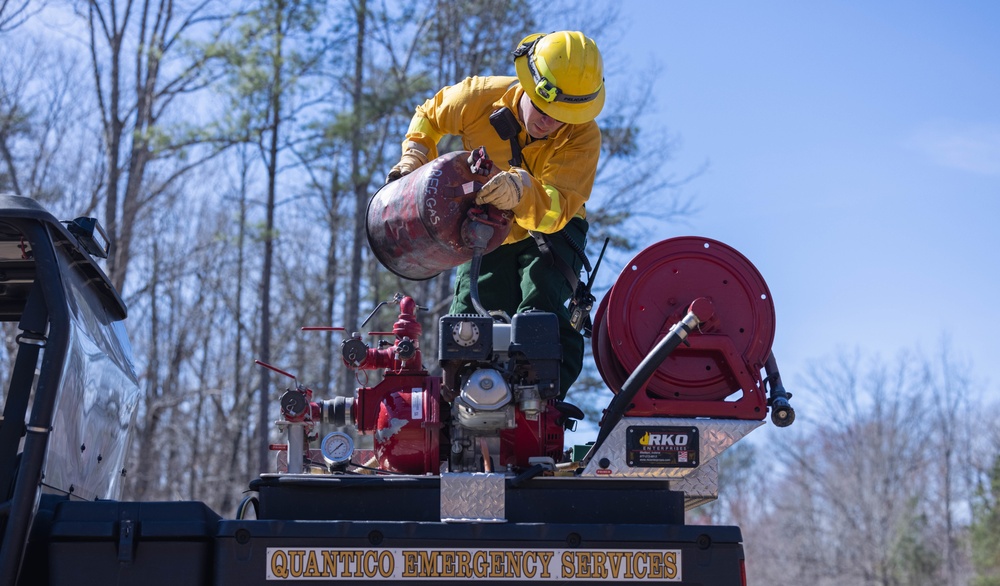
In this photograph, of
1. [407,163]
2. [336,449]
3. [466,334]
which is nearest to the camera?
[466,334]

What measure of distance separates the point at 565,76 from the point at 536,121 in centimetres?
29

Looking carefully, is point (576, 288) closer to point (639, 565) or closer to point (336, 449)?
point (336, 449)

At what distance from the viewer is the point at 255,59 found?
21.2m

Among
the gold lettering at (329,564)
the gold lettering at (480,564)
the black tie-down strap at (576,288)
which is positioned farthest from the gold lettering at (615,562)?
the black tie-down strap at (576,288)

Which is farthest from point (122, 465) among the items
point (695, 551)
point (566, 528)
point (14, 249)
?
point (695, 551)

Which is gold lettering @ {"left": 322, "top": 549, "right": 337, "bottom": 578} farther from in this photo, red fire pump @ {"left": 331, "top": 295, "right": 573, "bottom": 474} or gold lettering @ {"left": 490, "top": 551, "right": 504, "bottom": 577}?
red fire pump @ {"left": 331, "top": 295, "right": 573, "bottom": 474}

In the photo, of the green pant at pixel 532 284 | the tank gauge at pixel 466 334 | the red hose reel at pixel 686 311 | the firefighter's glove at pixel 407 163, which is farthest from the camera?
the green pant at pixel 532 284

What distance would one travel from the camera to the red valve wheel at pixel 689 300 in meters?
4.29

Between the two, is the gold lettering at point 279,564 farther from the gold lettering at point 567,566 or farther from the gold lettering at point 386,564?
the gold lettering at point 567,566

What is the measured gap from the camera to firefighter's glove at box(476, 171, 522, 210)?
4098 mm

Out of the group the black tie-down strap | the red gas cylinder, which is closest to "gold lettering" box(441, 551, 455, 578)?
the red gas cylinder

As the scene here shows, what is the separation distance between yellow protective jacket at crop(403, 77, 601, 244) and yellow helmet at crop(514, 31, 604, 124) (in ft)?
0.55

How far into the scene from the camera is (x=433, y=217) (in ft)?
13.6

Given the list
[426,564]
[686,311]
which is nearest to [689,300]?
[686,311]
